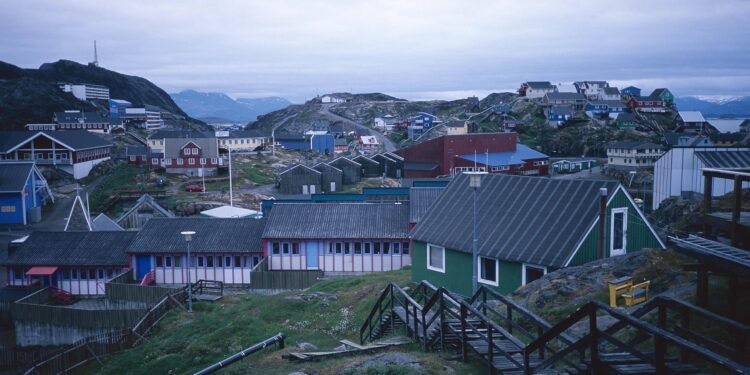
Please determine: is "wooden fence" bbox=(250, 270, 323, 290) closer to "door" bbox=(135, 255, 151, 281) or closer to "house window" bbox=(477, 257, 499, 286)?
"door" bbox=(135, 255, 151, 281)

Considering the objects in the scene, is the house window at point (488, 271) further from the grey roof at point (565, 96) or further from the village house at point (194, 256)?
the grey roof at point (565, 96)

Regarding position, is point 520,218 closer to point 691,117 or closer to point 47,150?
point 47,150

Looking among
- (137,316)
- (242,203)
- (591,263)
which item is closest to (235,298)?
(137,316)

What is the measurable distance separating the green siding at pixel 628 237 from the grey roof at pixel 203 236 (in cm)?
2264

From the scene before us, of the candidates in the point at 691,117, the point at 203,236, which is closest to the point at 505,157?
the point at 203,236

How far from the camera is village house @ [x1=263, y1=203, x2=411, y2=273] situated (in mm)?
37781

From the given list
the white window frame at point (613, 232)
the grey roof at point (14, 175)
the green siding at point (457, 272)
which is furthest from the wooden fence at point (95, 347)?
the grey roof at point (14, 175)

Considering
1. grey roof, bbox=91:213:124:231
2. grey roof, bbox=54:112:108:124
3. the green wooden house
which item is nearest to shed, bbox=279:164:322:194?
grey roof, bbox=91:213:124:231

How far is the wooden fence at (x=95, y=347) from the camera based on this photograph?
928 inches

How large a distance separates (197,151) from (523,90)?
115976 mm

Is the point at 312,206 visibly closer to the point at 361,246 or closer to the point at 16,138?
the point at 361,246

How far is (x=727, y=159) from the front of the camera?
28.9 m

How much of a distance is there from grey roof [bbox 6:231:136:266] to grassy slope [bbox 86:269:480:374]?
11.7 metres

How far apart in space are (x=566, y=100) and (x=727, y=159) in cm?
12515
